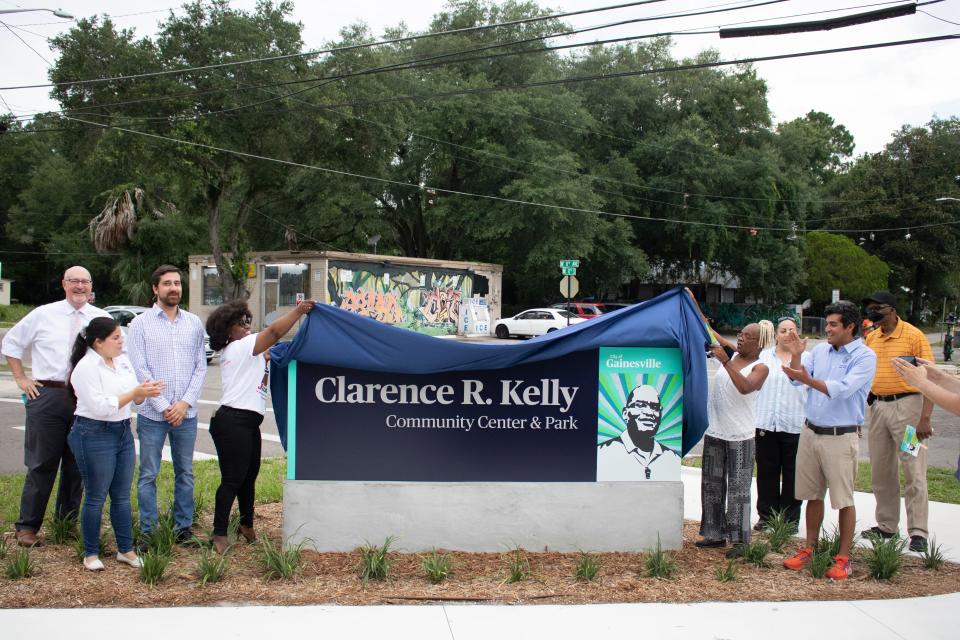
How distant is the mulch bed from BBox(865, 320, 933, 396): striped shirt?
1415mm

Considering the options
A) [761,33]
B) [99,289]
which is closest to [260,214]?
[99,289]

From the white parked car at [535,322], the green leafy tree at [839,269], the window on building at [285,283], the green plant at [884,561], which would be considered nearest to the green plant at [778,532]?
the green plant at [884,561]

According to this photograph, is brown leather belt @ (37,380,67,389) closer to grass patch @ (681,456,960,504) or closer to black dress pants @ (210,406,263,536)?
black dress pants @ (210,406,263,536)

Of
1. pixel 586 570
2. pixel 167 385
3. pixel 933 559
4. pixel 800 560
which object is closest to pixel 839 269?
pixel 933 559

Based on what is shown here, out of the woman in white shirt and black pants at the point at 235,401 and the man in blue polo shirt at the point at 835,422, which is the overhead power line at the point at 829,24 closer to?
the man in blue polo shirt at the point at 835,422

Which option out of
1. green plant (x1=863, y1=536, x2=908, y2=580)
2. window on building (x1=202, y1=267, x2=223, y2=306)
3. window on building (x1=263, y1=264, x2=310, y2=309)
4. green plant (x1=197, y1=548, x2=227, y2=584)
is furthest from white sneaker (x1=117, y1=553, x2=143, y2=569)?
window on building (x1=202, y1=267, x2=223, y2=306)

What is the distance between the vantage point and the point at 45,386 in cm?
584

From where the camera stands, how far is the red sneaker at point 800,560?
556 cm

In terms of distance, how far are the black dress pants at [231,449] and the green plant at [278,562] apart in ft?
1.76

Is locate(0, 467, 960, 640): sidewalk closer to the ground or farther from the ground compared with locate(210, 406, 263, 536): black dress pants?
closer to the ground

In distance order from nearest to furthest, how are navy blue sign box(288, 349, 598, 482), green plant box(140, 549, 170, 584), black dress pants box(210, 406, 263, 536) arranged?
green plant box(140, 549, 170, 584) → black dress pants box(210, 406, 263, 536) → navy blue sign box(288, 349, 598, 482)

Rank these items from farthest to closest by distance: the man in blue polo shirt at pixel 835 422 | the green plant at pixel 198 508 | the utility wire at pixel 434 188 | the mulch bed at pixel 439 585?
1. the utility wire at pixel 434 188
2. the green plant at pixel 198 508
3. the man in blue polo shirt at pixel 835 422
4. the mulch bed at pixel 439 585

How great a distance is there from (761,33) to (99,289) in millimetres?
57719

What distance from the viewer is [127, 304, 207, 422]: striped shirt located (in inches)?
224
